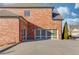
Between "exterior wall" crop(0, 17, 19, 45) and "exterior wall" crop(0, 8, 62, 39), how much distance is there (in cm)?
661

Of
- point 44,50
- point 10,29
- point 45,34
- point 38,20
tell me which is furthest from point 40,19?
point 44,50

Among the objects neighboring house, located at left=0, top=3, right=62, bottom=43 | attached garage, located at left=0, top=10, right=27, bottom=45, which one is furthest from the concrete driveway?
neighboring house, located at left=0, top=3, right=62, bottom=43

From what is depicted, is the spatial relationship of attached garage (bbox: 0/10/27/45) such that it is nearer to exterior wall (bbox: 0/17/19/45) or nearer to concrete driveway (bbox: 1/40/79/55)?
exterior wall (bbox: 0/17/19/45)

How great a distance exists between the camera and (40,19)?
28953 mm

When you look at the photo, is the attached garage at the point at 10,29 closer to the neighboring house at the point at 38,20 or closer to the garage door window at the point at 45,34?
the neighboring house at the point at 38,20

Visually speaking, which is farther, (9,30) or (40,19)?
(40,19)

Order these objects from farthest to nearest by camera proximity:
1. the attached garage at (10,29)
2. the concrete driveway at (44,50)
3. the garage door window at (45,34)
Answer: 1. the garage door window at (45,34)
2. the attached garage at (10,29)
3. the concrete driveway at (44,50)

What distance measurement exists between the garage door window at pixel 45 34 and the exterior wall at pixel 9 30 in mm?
7104

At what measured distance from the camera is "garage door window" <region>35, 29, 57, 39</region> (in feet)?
94.2

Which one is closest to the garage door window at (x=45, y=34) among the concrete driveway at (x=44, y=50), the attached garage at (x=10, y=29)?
the attached garage at (x=10, y=29)

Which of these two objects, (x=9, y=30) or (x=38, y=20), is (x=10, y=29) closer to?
(x=9, y=30)

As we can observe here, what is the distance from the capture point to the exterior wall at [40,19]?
28.6 meters

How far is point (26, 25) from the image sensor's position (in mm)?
28172

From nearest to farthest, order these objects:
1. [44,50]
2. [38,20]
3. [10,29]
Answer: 1. [44,50]
2. [10,29]
3. [38,20]
